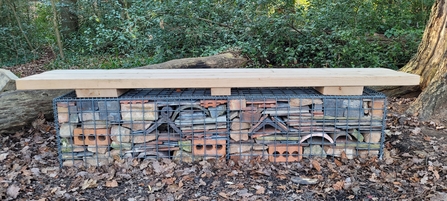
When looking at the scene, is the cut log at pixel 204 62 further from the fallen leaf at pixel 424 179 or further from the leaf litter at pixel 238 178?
the fallen leaf at pixel 424 179

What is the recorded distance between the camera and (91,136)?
9.88 ft

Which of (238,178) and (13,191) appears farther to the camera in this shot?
(238,178)

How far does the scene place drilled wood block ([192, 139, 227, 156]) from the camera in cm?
298

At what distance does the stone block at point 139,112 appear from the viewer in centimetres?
288

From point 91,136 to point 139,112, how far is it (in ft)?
1.71

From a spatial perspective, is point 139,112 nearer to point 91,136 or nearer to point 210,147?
point 91,136

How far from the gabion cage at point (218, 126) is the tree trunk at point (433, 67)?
121 cm

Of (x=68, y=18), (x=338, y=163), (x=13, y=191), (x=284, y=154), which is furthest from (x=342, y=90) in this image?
(x=68, y=18)

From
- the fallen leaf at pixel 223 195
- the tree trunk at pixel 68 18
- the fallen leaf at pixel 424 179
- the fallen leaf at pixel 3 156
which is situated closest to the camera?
the fallen leaf at pixel 223 195

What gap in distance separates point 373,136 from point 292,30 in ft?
11.9

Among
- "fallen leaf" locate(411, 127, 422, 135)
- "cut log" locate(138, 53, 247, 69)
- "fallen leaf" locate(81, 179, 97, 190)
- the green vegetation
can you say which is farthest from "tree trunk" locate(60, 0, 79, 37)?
"fallen leaf" locate(411, 127, 422, 135)

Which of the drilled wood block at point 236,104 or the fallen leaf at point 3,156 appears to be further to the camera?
the fallen leaf at point 3,156

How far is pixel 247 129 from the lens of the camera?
299cm

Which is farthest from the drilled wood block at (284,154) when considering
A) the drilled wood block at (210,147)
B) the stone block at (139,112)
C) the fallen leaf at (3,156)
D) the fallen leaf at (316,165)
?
the fallen leaf at (3,156)
